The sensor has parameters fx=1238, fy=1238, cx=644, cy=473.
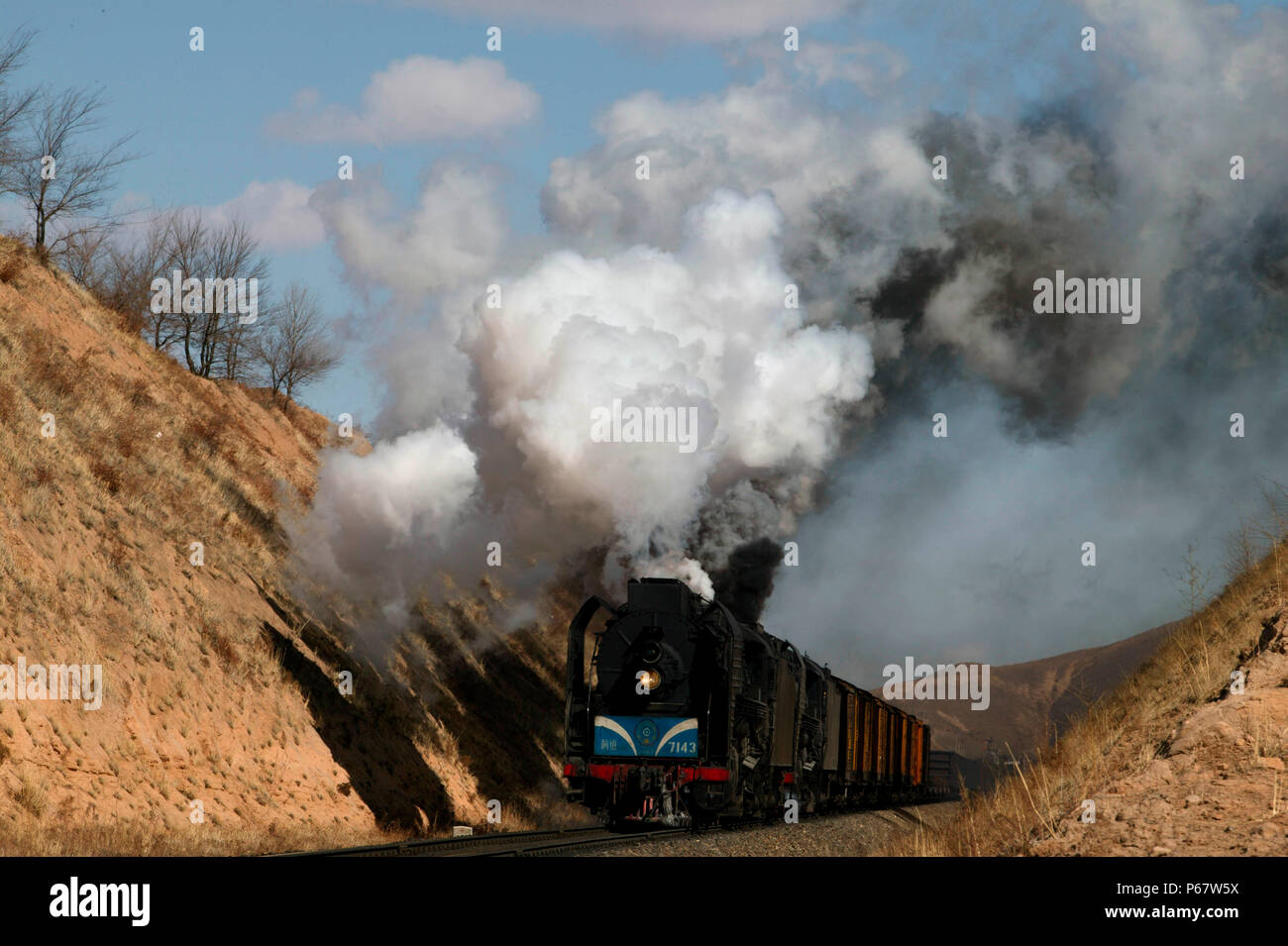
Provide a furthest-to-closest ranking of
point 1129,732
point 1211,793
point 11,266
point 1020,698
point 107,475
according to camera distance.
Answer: point 1020,698, point 11,266, point 107,475, point 1129,732, point 1211,793

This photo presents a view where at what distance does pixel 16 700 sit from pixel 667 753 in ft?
31.8

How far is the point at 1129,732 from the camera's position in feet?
42.1

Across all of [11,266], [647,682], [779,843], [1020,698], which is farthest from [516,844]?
[1020,698]

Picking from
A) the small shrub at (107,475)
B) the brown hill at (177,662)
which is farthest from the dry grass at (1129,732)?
the small shrub at (107,475)

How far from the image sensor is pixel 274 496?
36.3 meters

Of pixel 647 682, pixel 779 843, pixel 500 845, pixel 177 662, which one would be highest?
pixel 177 662

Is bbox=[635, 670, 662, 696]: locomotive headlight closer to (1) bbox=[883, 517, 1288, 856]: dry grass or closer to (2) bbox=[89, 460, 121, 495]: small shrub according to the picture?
(1) bbox=[883, 517, 1288, 856]: dry grass

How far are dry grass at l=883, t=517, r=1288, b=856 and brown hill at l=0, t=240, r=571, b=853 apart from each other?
386 inches

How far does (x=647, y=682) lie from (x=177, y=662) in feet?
27.0

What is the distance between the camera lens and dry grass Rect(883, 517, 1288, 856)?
1127 centimetres

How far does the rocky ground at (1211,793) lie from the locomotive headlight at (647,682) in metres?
10.1

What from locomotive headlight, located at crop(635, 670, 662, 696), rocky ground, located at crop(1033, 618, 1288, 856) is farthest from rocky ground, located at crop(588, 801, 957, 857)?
rocky ground, located at crop(1033, 618, 1288, 856)

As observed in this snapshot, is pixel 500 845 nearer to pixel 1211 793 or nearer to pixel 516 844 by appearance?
pixel 516 844
